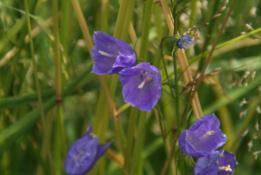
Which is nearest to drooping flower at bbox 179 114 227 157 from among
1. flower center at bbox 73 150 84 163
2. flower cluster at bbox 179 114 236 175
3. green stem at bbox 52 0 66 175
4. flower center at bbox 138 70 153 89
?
flower cluster at bbox 179 114 236 175

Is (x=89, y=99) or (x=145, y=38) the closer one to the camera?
(x=145, y=38)

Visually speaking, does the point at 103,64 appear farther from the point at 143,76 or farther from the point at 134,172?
A: the point at 134,172

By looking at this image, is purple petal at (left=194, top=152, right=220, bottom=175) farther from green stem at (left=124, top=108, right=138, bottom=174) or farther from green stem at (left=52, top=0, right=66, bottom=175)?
green stem at (left=52, top=0, right=66, bottom=175)

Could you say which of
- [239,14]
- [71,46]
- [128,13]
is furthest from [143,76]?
[239,14]

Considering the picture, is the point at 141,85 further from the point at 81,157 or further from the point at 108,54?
the point at 81,157

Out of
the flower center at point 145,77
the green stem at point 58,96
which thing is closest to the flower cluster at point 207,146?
the flower center at point 145,77

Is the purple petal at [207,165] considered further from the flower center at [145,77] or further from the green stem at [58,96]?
the green stem at [58,96]

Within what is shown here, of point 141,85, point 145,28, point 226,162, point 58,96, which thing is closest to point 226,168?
point 226,162
